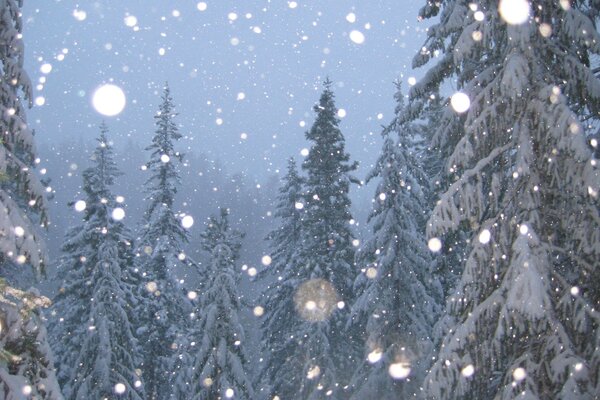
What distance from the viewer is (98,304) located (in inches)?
726

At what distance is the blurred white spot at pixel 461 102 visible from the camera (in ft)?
26.3

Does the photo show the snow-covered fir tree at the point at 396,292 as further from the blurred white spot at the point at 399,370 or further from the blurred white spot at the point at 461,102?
the blurred white spot at the point at 461,102

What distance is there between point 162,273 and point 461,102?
18367 mm

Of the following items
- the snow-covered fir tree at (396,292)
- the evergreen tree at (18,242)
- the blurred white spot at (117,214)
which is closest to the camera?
the evergreen tree at (18,242)

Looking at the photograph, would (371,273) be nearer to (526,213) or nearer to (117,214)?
(117,214)

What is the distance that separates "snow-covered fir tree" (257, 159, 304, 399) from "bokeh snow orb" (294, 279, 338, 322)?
30.1 inches

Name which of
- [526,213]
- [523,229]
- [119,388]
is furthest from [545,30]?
[119,388]

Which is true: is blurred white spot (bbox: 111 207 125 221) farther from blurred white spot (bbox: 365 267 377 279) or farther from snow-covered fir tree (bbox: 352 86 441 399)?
blurred white spot (bbox: 365 267 377 279)

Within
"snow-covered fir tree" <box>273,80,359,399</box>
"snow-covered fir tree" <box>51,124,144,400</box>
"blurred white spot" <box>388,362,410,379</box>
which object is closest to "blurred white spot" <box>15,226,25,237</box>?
"snow-covered fir tree" <box>51,124,144,400</box>

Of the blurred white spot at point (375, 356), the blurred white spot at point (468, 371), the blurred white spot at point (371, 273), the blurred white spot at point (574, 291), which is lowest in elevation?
the blurred white spot at point (468, 371)

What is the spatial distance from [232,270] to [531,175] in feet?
44.1

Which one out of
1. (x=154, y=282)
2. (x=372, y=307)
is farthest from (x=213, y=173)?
(x=372, y=307)

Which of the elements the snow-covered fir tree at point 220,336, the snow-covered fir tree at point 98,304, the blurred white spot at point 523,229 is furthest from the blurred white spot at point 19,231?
the snow-covered fir tree at point 98,304

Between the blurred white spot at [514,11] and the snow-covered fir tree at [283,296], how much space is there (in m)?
14.7
